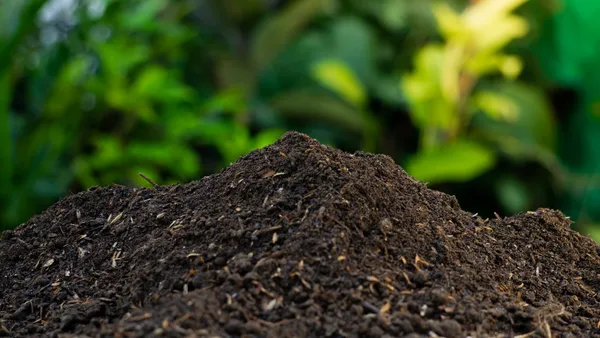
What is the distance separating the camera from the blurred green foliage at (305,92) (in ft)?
11.8

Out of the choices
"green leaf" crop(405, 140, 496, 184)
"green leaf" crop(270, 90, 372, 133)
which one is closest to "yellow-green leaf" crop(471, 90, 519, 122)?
"green leaf" crop(405, 140, 496, 184)

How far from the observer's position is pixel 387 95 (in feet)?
15.2

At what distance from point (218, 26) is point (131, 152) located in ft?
5.91

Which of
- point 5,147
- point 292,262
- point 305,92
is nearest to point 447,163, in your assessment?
point 305,92

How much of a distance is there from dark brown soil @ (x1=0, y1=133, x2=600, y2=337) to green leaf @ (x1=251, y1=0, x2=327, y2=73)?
322 centimetres

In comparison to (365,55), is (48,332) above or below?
below

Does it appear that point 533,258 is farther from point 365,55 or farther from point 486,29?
point 365,55

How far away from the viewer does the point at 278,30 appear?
4.66 meters

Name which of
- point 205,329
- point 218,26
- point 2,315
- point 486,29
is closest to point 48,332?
point 2,315

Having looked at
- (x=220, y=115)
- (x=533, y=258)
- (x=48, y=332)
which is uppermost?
(x=220, y=115)

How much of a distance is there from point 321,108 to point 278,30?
24.9 inches

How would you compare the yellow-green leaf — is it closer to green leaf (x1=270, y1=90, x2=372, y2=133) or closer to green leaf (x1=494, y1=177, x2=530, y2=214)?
green leaf (x1=494, y1=177, x2=530, y2=214)

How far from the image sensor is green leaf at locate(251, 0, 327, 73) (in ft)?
15.3

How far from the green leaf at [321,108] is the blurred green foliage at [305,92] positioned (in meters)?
0.01
